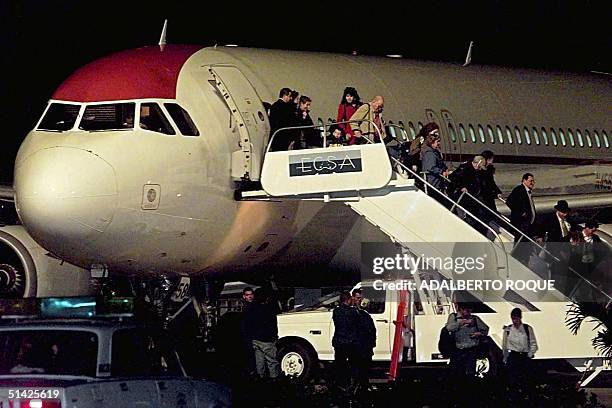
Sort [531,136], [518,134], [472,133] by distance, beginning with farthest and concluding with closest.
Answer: [531,136] < [518,134] < [472,133]

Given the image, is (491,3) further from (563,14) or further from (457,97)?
(457,97)

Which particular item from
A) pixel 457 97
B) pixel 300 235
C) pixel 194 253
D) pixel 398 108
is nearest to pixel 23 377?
pixel 194 253

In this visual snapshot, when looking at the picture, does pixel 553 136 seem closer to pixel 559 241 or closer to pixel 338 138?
pixel 559 241

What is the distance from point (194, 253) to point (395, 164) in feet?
9.28

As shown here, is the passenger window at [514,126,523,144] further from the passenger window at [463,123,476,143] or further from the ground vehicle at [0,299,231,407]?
the ground vehicle at [0,299,231,407]

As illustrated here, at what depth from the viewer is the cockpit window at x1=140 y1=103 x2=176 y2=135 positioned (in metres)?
19.9

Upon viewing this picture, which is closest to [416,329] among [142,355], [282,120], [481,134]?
[282,120]

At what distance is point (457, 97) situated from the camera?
2594cm

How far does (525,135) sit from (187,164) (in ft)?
29.6

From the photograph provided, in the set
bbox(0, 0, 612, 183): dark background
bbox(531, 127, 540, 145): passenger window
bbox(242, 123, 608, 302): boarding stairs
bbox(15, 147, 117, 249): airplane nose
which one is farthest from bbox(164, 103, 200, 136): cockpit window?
bbox(0, 0, 612, 183): dark background

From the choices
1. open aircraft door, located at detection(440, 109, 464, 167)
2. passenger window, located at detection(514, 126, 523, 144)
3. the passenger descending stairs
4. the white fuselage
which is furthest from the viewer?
passenger window, located at detection(514, 126, 523, 144)

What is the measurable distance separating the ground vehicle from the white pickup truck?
6.93m

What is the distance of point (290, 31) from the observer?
50.1 m

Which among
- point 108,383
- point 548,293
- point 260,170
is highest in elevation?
point 260,170
